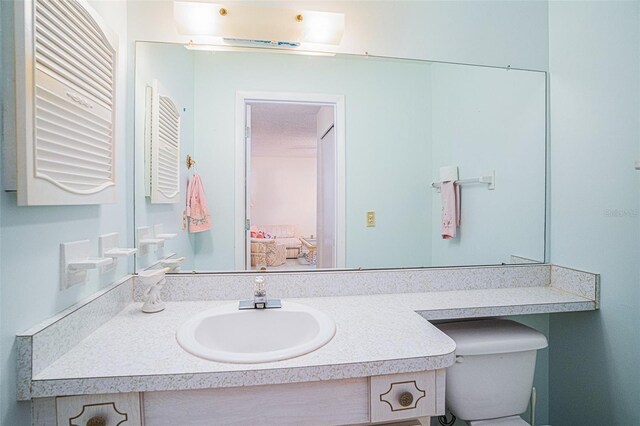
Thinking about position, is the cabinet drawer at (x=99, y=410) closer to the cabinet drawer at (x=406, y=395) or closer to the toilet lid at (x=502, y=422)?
the cabinet drawer at (x=406, y=395)

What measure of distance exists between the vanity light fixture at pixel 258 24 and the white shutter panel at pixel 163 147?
30cm

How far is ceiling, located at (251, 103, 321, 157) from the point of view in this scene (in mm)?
1401

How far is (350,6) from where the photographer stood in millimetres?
1414

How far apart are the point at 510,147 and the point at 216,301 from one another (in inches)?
60.8

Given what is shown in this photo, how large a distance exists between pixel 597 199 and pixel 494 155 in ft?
1.46

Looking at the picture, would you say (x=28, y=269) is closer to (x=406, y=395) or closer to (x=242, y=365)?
(x=242, y=365)

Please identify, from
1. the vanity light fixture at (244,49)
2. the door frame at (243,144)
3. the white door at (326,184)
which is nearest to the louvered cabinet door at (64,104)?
the vanity light fixture at (244,49)

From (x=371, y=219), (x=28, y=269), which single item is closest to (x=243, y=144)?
(x=371, y=219)

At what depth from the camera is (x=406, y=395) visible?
87cm

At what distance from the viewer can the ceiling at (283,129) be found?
1401 mm

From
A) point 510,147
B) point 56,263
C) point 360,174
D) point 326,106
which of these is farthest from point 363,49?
point 56,263

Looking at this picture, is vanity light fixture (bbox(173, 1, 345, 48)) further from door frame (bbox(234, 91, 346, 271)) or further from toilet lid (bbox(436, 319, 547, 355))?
toilet lid (bbox(436, 319, 547, 355))

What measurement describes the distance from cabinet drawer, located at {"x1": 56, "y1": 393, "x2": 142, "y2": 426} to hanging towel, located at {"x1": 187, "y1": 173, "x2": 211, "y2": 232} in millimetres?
729

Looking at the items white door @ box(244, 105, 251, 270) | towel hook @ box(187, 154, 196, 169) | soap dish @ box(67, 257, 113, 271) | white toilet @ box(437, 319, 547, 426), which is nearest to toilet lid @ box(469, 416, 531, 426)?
white toilet @ box(437, 319, 547, 426)
